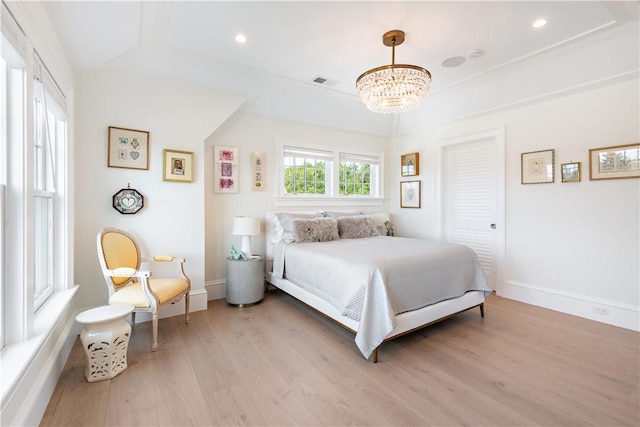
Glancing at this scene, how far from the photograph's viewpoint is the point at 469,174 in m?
4.21

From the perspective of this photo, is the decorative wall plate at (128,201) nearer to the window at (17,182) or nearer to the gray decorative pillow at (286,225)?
the window at (17,182)

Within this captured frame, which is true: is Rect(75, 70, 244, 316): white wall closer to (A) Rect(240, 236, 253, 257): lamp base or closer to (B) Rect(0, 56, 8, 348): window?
(A) Rect(240, 236, 253, 257): lamp base

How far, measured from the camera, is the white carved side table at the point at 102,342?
1.96 metres

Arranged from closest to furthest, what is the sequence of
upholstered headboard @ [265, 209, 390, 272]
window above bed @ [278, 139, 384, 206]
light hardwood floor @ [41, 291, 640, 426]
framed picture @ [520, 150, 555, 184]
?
light hardwood floor @ [41, 291, 640, 426], framed picture @ [520, 150, 555, 184], upholstered headboard @ [265, 209, 390, 272], window above bed @ [278, 139, 384, 206]

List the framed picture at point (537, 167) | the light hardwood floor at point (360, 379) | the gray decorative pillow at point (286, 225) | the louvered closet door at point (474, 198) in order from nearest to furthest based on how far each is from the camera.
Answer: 1. the light hardwood floor at point (360, 379)
2. the framed picture at point (537, 167)
3. the gray decorative pillow at point (286, 225)
4. the louvered closet door at point (474, 198)

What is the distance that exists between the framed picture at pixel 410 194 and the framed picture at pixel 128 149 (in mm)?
3869

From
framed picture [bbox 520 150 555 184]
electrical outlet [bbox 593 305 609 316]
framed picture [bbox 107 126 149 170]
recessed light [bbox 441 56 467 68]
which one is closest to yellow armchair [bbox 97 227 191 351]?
framed picture [bbox 107 126 149 170]

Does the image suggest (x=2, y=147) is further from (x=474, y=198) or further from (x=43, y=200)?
(x=474, y=198)

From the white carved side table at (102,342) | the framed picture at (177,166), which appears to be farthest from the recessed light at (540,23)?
the white carved side table at (102,342)

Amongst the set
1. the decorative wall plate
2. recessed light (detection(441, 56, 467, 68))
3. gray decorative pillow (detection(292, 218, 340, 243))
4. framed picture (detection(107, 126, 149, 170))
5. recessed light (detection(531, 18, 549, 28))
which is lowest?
gray decorative pillow (detection(292, 218, 340, 243))

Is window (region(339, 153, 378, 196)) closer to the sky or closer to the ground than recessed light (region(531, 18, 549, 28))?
closer to the ground

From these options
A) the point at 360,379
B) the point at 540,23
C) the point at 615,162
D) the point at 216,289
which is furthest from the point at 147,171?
the point at 615,162

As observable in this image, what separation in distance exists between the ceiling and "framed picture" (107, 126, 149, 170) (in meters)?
0.62

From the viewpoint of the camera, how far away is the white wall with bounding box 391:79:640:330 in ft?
9.32
